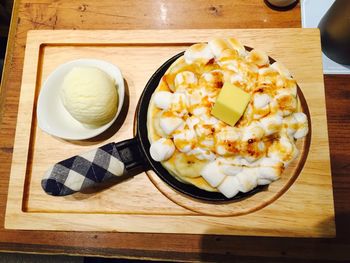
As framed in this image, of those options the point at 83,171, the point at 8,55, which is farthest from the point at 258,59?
the point at 8,55

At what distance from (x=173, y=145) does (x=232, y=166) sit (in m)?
0.15

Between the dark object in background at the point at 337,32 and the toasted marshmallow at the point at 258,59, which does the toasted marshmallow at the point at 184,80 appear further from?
the dark object in background at the point at 337,32

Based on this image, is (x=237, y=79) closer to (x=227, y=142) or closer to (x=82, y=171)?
(x=227, y=142)

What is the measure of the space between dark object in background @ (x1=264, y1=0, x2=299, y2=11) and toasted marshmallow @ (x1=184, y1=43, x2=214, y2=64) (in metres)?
0.45

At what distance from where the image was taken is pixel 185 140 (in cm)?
77

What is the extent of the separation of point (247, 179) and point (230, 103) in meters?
0.19

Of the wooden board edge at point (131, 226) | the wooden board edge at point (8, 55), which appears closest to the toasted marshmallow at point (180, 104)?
the wooden board edge at point (131, 226)

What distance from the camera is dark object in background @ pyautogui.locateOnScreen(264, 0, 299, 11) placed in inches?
44.5

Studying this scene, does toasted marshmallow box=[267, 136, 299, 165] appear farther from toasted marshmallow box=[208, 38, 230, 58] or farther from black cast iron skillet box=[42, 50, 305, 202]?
toasted marshmallow box=[208, 38, 230, 58]

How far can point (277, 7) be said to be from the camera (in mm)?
1163

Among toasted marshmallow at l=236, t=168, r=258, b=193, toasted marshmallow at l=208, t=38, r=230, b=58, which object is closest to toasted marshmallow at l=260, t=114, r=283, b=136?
toasted marshmallow at l=236, t=168, r=258, b=193

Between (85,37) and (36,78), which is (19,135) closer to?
(36,78)

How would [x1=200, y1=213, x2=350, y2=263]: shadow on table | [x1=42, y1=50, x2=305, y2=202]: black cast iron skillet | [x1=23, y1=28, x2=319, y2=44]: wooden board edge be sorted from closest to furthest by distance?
[x1=42, y1=50, x2=305, y2=202]: black cast iron skillet, [x1=200, y1=213, x2=350, y2=263]: shadow on table, [x1=23, y1=28, x2=319, y2=44]: wooden board edge

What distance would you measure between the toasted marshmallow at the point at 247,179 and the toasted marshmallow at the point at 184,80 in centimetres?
25
